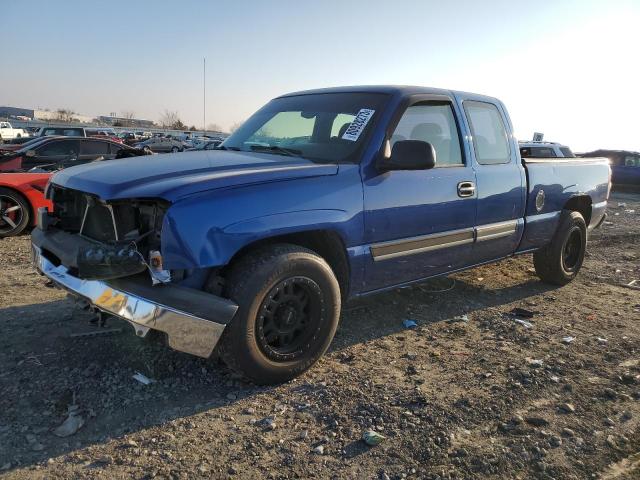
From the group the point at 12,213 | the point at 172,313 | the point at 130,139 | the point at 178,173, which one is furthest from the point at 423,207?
the point at 130,139

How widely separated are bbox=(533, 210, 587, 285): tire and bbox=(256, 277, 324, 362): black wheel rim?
347cm

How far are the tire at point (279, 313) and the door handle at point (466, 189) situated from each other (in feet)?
Result: 4.84

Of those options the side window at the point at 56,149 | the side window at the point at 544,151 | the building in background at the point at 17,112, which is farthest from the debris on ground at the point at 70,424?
the building in background at the point at 17,112

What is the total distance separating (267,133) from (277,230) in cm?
157

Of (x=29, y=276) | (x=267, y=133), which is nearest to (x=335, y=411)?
(x=267, y=133)

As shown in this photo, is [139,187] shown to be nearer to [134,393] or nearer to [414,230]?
[134,393]

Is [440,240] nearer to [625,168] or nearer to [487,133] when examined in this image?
[487,133]

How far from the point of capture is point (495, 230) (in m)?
4.63

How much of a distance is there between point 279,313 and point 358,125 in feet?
5.02

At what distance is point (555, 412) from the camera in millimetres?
3092

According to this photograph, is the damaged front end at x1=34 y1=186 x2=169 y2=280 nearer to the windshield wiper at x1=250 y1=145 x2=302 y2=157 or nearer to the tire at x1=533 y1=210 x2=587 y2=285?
the windshield wiper at x1=250 y1=145 x2=302 y2=157

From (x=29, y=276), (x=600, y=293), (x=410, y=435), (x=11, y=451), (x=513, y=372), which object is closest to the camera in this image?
(x=11, y=451)

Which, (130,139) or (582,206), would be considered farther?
(130,139)

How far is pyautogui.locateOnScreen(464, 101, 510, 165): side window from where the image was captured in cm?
453
